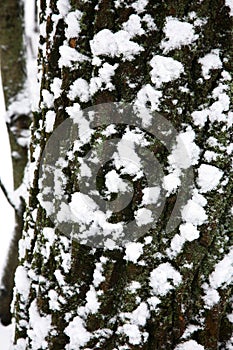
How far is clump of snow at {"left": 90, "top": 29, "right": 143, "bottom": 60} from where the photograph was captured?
2.11 feet

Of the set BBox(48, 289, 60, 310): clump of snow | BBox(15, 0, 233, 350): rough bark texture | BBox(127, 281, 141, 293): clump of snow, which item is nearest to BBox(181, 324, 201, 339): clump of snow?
BBox(15, 0, 233, 350): rough bark texture

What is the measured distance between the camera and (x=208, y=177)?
0.69 meters

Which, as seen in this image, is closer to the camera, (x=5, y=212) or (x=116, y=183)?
(x=116, y=183)

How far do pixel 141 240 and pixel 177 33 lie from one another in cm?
37

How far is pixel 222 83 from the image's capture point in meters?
0.65

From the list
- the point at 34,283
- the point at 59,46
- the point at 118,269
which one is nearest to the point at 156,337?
the point at 118,269

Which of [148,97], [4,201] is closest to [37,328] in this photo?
[148,97]

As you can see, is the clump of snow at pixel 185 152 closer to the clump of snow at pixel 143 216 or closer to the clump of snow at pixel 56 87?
the clump of snow at pixel 143 216

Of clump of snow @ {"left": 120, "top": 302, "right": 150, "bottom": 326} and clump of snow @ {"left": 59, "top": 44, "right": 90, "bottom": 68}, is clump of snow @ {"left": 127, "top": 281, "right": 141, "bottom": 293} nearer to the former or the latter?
clump of snow @ {"left": 120, "top": 302, "right": 150, "bottom": 326}

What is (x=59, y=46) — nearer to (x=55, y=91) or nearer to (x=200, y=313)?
(x=55, y=91)

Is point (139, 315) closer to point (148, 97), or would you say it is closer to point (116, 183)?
point (116, 183)

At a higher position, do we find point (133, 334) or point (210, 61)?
point (210, 61)

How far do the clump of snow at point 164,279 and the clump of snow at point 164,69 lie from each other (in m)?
0.34

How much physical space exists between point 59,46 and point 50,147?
191 millimetres
